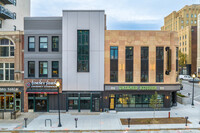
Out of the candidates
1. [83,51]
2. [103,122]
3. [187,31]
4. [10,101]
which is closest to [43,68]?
[83,51]

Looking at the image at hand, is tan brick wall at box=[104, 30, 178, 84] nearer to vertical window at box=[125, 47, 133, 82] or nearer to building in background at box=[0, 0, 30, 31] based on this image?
vertical window at box=[125, 47, 133, 82]

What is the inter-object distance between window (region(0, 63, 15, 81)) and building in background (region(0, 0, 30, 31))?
9.61 meters

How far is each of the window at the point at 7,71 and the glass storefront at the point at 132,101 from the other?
685 inches

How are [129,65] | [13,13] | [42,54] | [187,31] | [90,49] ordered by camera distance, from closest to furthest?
1. [90,49]
2. [42,54]
3. [129,65]
4. [13,13]
5. [187,31]

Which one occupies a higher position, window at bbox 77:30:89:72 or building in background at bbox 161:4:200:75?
building in background at bbox 161:4:200:75

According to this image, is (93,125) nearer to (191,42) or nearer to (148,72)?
(148,72)

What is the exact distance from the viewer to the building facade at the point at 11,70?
21.6 metres

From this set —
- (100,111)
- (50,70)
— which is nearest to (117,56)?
(100,111)

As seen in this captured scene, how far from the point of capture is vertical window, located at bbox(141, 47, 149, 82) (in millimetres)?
22125

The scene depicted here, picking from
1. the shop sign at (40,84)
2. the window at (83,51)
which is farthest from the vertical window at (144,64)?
the shop sign at (40,84)

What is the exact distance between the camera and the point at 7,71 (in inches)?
874

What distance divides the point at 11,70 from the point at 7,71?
2.34 ft

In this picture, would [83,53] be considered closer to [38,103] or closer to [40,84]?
[40,84]

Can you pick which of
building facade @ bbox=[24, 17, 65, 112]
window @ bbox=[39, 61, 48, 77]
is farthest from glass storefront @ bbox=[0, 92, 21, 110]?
window @ bbox=[39, 61, 48, 77]
